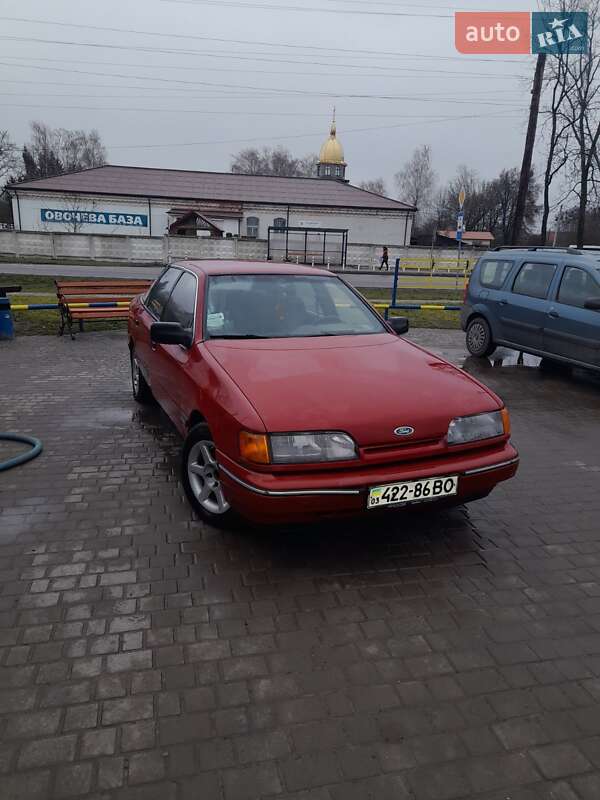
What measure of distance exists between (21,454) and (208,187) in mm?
50141

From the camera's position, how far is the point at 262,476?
10.2ft

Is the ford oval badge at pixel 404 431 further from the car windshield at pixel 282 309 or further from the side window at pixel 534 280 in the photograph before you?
the side window at pixel 534 280

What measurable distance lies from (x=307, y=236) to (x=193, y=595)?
3960 centimetres

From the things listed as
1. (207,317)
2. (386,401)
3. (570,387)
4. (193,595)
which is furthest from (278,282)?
(570,387)

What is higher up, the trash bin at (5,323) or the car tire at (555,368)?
the trash bin at (5,323)

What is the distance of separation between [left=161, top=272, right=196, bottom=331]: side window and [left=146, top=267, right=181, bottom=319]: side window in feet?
0.58

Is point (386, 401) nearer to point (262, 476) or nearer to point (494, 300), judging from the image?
point (262, 476)

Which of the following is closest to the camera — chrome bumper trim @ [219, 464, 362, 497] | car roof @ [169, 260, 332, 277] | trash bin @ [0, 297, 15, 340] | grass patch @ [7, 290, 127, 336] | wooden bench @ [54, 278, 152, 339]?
chrome bumper trim @ [219, 464, 362, 497]

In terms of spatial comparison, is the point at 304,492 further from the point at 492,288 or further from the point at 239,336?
the point at 492,288

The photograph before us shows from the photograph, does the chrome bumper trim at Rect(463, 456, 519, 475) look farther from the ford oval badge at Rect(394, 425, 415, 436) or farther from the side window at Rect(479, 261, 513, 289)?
the side window at Rect(479, 261, 513, 289)

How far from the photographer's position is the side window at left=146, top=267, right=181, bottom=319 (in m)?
5.48

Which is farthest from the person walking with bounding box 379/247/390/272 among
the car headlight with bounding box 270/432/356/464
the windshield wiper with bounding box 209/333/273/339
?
the car headlight with bounding box 270/432/356/464

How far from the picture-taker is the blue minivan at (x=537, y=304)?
26.1 ft

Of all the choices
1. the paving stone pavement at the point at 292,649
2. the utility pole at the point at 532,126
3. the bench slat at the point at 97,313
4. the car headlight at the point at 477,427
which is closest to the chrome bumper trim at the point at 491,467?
the car headlight at the point at 477,427
